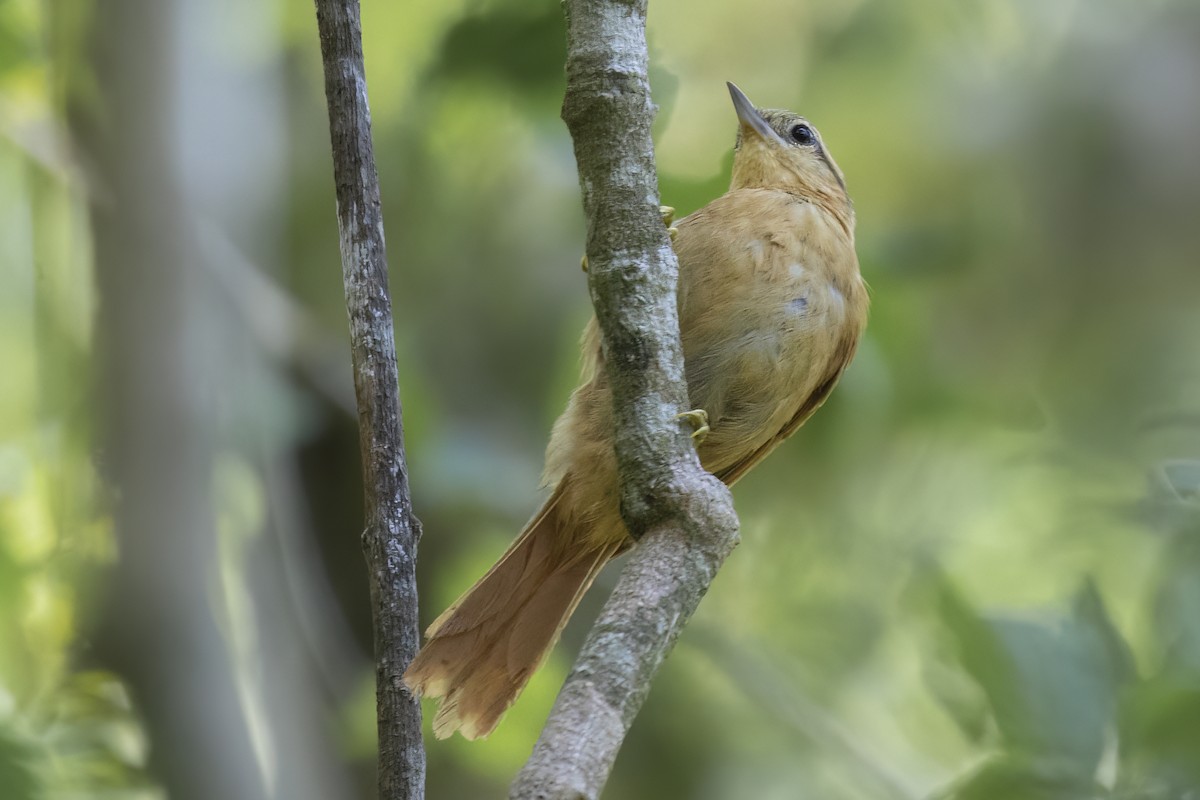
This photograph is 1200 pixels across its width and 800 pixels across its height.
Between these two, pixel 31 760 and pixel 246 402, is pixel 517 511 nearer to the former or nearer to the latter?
pixel 246 402

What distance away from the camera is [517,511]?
194 inches

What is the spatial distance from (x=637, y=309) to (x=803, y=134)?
237 centimetres

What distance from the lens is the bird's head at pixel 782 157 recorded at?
443 centimetres

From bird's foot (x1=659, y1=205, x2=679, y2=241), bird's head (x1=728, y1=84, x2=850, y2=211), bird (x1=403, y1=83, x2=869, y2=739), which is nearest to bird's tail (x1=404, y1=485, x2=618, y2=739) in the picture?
bird (x1=403, y1=83, x2=869, y2=739)

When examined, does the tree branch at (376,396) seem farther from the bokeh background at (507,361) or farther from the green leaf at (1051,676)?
the bokeh background at (507,361)

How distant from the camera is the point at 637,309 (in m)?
2.49

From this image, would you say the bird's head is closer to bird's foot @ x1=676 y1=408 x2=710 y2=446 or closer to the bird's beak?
the bird's beak

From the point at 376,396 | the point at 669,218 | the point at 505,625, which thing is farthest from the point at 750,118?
the point at 376,396

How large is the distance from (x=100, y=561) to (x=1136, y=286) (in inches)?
161

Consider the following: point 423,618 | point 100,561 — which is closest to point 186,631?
point 100,561

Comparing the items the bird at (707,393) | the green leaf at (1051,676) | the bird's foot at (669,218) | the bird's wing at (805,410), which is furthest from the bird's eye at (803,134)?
the green leaf at (1051,676)

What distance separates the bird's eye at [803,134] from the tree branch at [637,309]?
6.92 ft

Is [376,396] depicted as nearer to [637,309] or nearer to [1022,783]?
[637,309]

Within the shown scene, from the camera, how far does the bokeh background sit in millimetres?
4438
